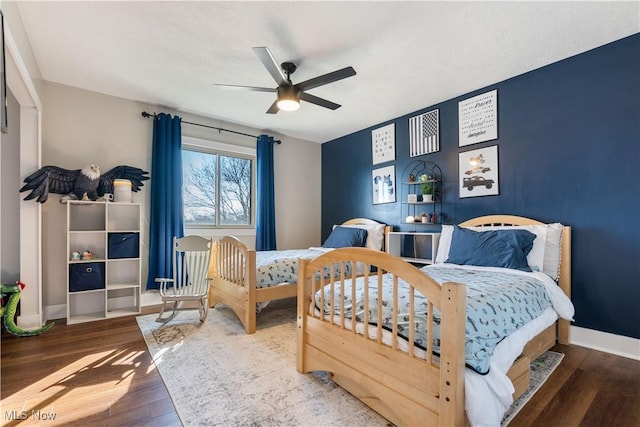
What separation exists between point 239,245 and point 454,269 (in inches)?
80.1

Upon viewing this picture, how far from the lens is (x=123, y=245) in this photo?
11.0 feet

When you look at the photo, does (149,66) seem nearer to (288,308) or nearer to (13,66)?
(13,66)

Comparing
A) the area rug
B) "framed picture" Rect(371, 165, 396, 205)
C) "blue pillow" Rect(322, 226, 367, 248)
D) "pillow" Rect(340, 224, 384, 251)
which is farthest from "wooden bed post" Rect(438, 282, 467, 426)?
"framed picture" Rect(371, 165, 396, 205)

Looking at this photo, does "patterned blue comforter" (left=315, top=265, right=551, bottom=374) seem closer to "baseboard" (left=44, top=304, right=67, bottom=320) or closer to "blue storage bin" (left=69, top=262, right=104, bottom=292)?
"blue storage bin" (left=69, top=262, right=104, bottom=292)

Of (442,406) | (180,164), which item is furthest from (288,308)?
(442,406)

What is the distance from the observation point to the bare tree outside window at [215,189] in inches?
169

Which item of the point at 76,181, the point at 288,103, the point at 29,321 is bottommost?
the point at 29,321

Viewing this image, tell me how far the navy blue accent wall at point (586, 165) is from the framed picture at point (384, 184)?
1.16 metres

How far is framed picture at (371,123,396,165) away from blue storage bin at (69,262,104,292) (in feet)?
12.4

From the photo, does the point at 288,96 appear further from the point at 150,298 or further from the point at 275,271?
the point at 150,298

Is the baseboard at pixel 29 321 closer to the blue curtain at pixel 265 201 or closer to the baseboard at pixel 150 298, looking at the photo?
the baseboard at pixel 150 298

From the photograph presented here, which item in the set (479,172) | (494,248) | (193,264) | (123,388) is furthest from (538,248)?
(193,264)

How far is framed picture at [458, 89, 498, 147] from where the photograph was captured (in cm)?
323

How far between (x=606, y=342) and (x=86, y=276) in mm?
4885
